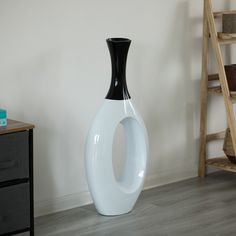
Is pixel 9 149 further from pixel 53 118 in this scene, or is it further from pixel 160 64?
pixel 160 64

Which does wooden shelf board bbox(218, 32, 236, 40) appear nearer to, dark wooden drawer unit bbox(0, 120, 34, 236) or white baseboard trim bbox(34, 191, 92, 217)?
white baseboard trim bbox(34, 191, 92, 217)

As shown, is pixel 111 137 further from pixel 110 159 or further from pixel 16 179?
pixel 16 179

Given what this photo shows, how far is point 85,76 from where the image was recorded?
3.51m

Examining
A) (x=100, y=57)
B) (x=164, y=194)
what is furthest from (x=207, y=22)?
(x=164, y=194)

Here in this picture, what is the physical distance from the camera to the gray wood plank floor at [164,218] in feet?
10.4

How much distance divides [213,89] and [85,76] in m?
0.90

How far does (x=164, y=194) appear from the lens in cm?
379

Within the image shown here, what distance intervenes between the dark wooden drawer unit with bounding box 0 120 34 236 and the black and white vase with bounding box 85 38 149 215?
45 centimetres

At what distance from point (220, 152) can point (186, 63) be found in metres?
0.69

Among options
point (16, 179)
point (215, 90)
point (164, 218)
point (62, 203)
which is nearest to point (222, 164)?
point (215, 90)

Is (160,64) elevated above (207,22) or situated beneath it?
situated beneath

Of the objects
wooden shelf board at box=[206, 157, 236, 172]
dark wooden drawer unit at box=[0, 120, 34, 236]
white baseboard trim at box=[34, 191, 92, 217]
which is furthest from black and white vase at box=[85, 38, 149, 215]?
wooden shelf board at box=[206, 157, 236, 172]

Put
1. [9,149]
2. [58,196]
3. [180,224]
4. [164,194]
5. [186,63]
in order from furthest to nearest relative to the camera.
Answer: [186,63]
[164,194]
[58,196]
[180,224]
[9,149]

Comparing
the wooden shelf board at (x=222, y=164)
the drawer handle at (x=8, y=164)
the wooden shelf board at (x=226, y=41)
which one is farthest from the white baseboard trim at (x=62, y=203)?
the wooden shelf board at (x=226, y=41)
